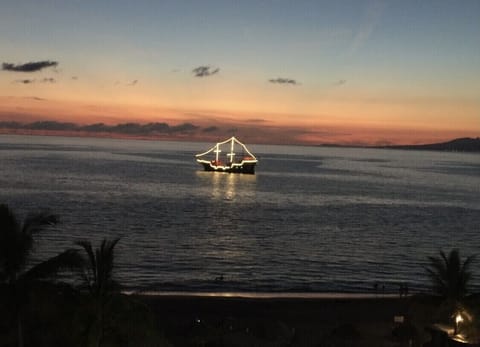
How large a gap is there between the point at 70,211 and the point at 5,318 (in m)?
51.8

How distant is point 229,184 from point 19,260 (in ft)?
343

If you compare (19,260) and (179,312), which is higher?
(19,260)

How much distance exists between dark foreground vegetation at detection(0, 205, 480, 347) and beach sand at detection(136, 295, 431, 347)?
0.14 ft

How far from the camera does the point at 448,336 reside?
62.8ft

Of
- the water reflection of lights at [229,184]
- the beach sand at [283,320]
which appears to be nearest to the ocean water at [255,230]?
the water reflection of lights at [229,184]

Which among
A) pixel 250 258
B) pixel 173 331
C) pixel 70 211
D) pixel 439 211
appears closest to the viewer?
pixel 173 331

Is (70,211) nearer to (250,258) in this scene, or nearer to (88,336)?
(250,258)

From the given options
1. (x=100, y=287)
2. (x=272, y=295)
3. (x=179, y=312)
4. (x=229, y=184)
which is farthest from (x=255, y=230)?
(x=229, y=184)

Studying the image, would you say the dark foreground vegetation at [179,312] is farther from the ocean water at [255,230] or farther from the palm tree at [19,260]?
the ocean water at [255,230]

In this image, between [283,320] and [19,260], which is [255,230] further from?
[19,260]

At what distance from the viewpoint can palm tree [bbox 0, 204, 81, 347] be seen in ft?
41.7

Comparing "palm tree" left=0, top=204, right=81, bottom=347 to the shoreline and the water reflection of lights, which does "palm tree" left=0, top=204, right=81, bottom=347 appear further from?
the water reflection of lights

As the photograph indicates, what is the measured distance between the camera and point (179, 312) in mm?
25609

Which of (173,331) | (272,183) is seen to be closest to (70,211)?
(173,331)
